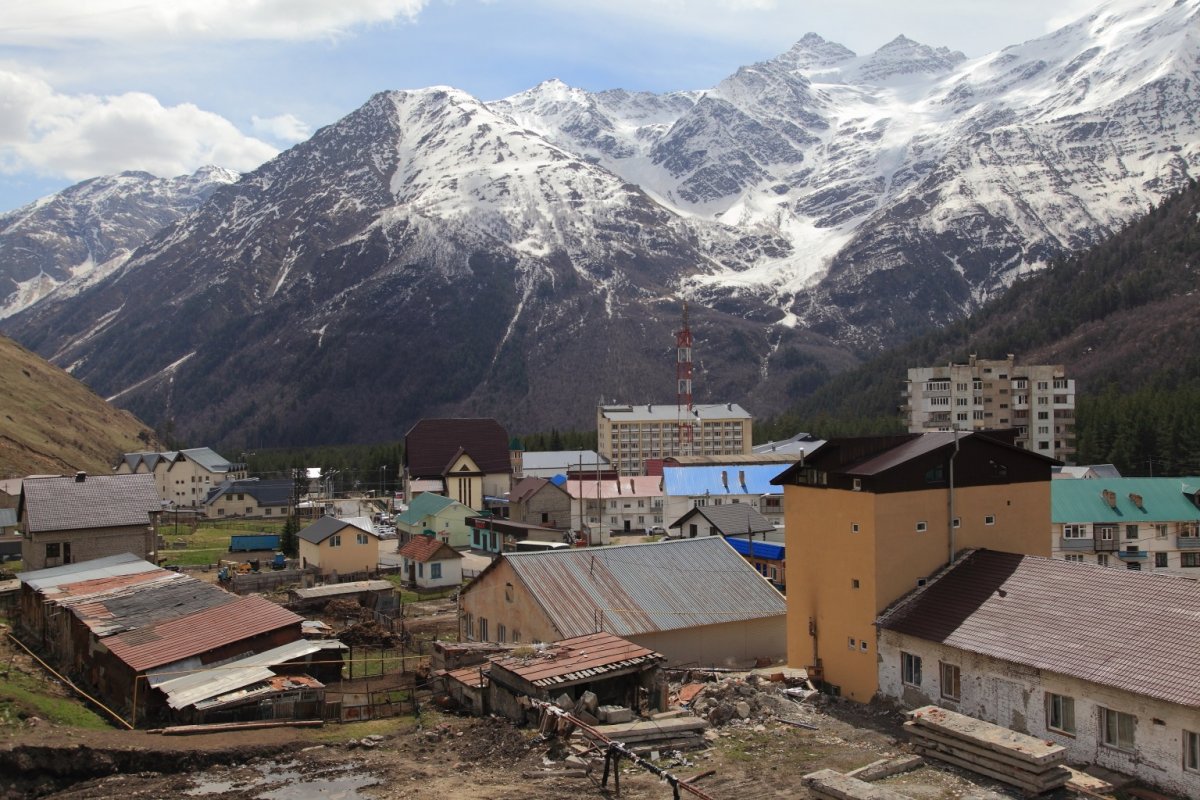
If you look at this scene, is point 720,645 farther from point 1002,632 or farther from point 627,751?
point 627,751

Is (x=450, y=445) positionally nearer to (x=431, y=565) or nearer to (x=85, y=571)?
(x=431, y=565)

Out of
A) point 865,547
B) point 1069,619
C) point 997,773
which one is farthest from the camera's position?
point 865,547

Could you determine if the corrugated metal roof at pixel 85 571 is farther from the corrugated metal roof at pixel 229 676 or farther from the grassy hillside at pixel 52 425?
the grassy hillside at pixel 52 425

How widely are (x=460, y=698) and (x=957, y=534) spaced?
1758 centimetres

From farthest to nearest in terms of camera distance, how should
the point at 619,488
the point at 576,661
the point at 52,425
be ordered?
the point at 52,425
the point at 619,488
the point at 576,661

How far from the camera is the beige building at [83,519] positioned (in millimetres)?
51438

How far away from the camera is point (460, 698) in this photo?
100ft

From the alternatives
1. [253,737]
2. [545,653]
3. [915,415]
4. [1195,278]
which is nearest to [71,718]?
[253,737]

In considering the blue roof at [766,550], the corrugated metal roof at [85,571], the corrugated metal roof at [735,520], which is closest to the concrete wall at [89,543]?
the corrugated metal roof at [85,571]

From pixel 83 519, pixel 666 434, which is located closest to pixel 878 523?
pixel 83 519

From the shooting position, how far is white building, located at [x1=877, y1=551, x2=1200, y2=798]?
76.0 ft

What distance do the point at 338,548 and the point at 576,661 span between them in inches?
1772

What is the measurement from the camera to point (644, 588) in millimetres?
39469

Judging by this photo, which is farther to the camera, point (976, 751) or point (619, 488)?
point (619, 488)
